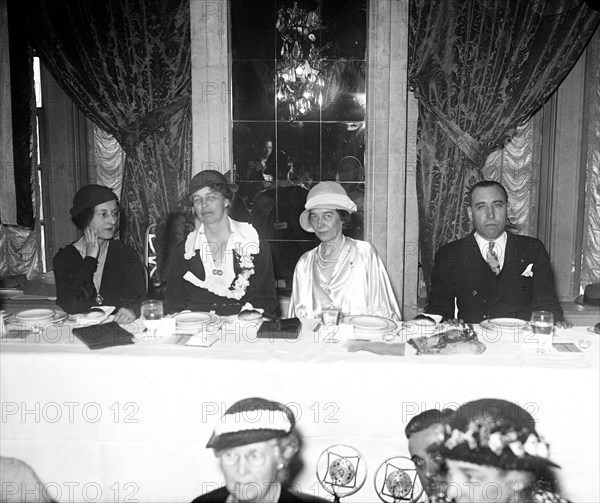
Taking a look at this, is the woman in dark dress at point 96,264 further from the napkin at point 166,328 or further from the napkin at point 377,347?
the napkin at point 377,347

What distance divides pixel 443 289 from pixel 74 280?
7.06ft

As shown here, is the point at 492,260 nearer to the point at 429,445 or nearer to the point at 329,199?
the point at 329,199

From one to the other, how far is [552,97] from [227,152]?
105 inches

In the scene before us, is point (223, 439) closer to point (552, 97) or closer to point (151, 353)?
point (151, 353)

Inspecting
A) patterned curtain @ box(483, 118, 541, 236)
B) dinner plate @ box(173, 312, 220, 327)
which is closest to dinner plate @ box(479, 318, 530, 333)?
dinner plate @ box(173, 312, 220, 327)

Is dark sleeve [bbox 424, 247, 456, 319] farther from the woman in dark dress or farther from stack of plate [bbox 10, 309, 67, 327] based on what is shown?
stack of plate [bbox 10, 309, 67, 327]

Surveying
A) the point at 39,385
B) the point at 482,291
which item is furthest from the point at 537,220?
the point at 39,385

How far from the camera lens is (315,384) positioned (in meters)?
2.22

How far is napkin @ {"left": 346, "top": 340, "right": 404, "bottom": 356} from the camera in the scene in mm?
2326

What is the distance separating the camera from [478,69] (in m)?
4.44

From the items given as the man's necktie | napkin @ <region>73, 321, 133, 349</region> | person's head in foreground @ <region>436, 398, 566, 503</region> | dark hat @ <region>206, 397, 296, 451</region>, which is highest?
the man's necktie

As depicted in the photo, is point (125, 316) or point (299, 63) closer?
point (125, 316)

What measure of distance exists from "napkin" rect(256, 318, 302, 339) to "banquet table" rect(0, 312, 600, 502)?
0.20 metres

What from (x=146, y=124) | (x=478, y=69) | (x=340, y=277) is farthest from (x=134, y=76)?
(x=478, y=69)
